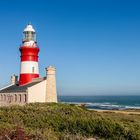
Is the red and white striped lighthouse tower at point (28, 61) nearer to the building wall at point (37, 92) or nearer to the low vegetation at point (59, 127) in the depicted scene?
the building wall at point (37, 92)

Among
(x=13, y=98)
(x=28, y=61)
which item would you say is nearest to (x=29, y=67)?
(x=28, y=61)

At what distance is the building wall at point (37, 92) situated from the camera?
2870 centimetres

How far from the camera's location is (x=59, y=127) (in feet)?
32.8

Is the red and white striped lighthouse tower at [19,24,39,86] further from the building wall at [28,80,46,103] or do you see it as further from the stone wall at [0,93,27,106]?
the building wall at [28,80,46,103]

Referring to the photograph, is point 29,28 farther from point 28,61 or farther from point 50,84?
point 50,84

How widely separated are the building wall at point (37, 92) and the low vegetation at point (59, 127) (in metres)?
17.3

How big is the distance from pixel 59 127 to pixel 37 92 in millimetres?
19178

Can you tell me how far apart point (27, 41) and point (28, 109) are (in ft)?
69.7

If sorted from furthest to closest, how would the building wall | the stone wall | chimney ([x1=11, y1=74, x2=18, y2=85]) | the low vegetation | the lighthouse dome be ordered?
chimney ([x1=11, y1=74, x2=18, y2=85])
the lighthouse dome
the stone wall
the building wall
the low vegetation

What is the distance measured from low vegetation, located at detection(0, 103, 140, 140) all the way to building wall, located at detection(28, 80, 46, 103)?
17309mm

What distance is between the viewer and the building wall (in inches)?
1130

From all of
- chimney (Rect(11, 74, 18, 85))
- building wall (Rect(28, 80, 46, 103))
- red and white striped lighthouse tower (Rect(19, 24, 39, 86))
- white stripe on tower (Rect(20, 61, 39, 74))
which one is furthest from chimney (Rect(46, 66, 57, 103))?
chimney (Rect(11, 74, 18, 85))

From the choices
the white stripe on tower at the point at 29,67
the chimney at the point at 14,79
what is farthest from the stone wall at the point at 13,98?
the chimney at the point at 14,79

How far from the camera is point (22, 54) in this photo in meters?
31.8
